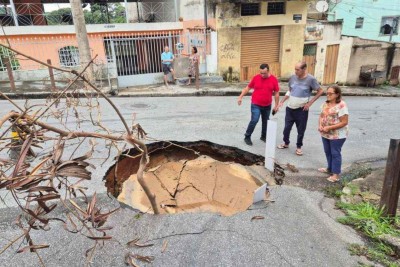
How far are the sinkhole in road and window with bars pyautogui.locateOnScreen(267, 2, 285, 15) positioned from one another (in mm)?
10670

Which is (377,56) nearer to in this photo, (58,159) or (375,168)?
(375,168)

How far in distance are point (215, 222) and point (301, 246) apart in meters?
1.06

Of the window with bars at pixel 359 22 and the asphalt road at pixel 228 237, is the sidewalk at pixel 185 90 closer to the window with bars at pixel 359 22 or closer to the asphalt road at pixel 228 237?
the asphalt road at pixel 228 237

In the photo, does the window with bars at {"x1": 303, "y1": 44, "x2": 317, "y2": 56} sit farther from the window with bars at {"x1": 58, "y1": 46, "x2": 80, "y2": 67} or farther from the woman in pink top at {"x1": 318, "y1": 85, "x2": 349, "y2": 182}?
the woman in pink top at {"x1": 318, "y1": 85, "x2": 349, "y2": 182}

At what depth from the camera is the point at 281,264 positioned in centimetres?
310

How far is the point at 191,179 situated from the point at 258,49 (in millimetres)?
11325

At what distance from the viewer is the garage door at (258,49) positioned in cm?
1441

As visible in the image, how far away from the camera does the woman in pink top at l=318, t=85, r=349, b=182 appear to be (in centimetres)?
441

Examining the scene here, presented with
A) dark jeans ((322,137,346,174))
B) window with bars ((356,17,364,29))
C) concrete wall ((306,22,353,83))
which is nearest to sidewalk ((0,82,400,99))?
concrete wall ((306,22,353,83))

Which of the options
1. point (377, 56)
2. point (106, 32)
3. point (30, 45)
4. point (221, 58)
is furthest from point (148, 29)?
Result: point (377, 56)

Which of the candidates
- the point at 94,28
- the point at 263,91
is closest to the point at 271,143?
the point at 263,91

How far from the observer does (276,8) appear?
1426 centimetres

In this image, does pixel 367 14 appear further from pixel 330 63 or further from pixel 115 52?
pixel 115 52

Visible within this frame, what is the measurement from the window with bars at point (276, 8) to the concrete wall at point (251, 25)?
0.19 meters
